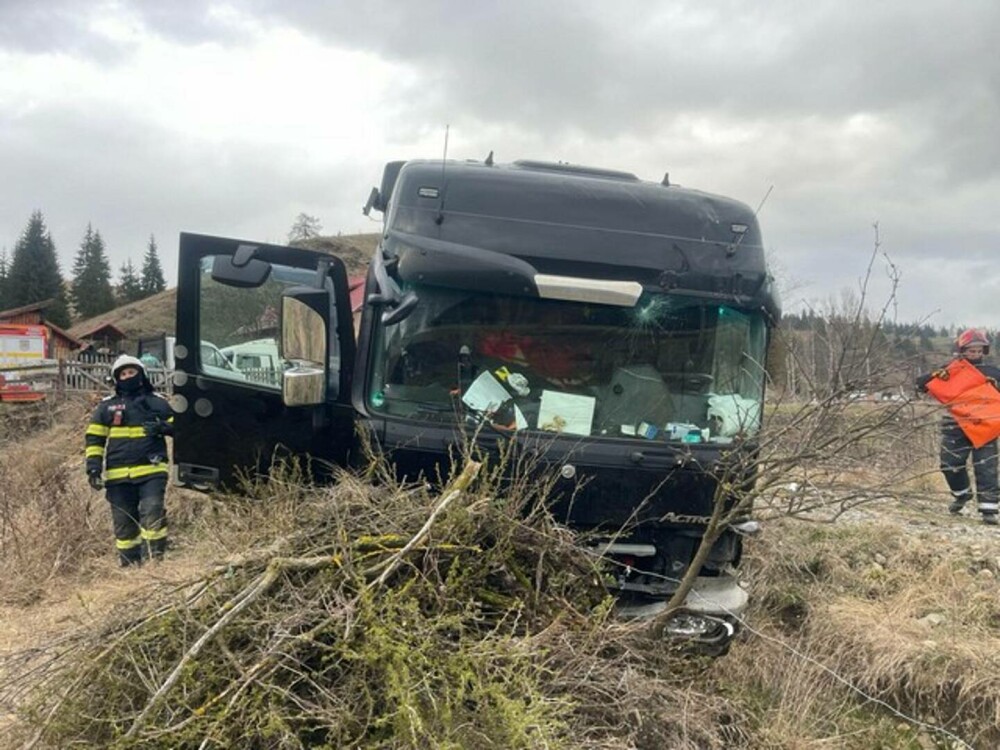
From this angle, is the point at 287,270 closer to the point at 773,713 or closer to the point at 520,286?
the point at 520,286

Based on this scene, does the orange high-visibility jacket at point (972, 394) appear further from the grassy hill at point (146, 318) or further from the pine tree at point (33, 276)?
the pine tree at point (33, 276)

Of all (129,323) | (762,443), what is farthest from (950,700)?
(129,323)

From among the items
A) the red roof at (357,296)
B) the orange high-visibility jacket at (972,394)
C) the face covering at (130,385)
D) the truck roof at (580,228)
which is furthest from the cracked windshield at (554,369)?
the orange high-visibility jacket at (972,394)

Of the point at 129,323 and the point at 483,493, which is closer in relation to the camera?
the point at 483,493

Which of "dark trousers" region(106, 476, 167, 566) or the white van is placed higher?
the white van

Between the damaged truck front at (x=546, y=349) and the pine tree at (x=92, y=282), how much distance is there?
67793 mm

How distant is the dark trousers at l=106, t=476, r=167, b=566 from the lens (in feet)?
21.1

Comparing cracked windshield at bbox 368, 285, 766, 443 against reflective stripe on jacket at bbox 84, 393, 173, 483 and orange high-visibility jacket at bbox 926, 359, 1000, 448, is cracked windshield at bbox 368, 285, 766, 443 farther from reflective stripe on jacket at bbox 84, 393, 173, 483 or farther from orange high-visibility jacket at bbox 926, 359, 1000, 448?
orange high-visibility jacket at bbox 926, 359, 1000, 448

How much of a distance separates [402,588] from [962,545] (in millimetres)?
5391

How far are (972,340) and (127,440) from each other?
25.0 feet

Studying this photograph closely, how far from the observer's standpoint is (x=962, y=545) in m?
6.52

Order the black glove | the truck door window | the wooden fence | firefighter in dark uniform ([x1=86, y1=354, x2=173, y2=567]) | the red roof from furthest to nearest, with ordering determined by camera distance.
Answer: the wooden fence, the black glove, firefighter in dark uniform ([x1=86, y1=354, x2=173, y2=567]), the red roof, the truck door window

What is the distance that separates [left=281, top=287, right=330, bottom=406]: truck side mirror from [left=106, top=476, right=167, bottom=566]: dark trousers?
2683mm

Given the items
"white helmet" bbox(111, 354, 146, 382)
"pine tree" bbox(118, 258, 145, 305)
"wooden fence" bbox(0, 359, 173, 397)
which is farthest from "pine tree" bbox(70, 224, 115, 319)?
"white helmet" bbox(111, 354, 146, 382)
